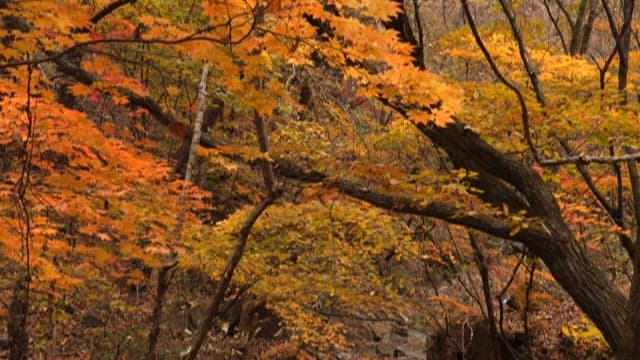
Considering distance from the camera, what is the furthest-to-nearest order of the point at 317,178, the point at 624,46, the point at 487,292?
the point at 487,292
the point at 624,46
the point at 317,178

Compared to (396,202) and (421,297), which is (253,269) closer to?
(396,202)

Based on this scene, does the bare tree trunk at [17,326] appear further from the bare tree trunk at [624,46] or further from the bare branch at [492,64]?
the bare tree trunk at [624,46]

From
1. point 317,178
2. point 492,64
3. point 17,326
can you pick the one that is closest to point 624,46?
point 492,64

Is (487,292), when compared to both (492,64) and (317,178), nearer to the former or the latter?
(317,178)

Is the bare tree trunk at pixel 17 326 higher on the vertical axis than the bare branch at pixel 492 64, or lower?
lower

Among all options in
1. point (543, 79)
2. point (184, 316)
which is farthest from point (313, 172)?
point (184, 316)

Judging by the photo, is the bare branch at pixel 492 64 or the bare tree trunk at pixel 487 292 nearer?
the bare branch at pixel 492 64

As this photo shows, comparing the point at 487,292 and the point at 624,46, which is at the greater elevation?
the point at 624,46

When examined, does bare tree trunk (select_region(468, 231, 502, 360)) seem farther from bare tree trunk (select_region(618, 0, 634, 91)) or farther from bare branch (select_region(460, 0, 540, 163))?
bare branch (select_region(460, 0, 540, 163))

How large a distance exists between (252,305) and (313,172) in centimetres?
929

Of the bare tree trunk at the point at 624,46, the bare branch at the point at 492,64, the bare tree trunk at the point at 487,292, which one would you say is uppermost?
the bare tree trunk at the point at 624,46

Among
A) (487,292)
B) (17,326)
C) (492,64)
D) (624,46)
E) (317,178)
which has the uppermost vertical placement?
(624,46)

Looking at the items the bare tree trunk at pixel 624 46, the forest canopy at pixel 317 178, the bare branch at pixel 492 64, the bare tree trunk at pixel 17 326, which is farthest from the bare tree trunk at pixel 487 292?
the bare tree trunk at pixel 17 326

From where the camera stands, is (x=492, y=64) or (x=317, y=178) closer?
(x=492, y=64)
